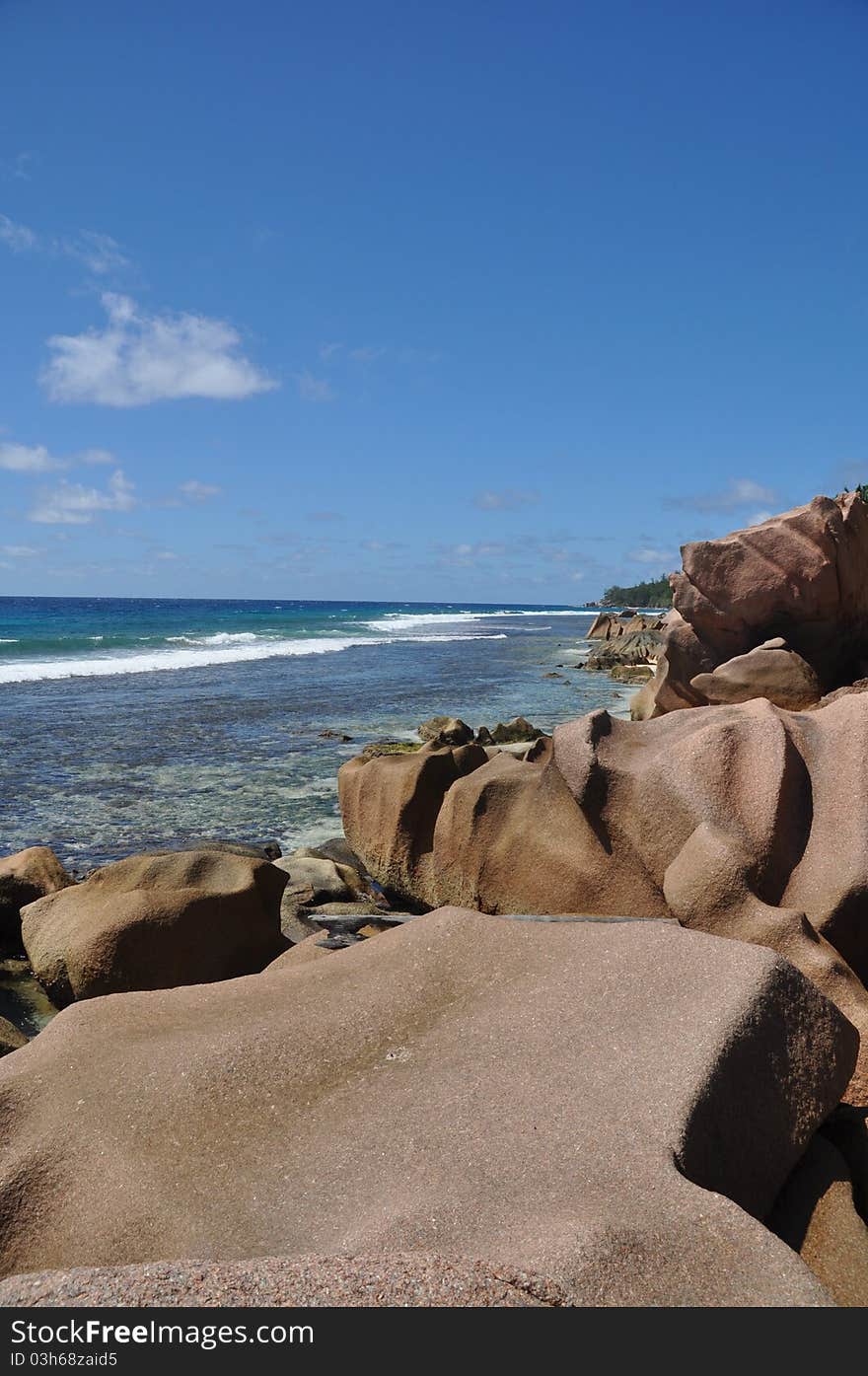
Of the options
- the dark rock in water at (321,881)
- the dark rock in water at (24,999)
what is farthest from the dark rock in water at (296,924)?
the dark rock in water at (24,999)

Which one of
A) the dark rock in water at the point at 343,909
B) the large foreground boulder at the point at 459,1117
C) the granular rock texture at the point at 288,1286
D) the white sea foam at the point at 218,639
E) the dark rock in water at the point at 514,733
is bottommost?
the dark rock in water at the point at 343,909

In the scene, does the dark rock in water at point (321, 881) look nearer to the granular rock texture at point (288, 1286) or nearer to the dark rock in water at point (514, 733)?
the granular rock texture at point (288, 1286)

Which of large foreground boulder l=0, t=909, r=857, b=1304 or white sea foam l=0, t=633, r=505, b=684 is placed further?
white sea foam l=0, t=633, r=505, b=684

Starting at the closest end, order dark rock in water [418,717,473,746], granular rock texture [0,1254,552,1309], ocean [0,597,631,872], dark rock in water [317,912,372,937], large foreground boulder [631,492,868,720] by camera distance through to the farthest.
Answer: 1. granular rock texture [0,1254,552,1309]
2. dark rock in water [317,912,372,937]
3. ocean [0,597,631,872]
4. large foreground boulder [631,492,868,720]
5. dark rock in water [418,717,473,746]

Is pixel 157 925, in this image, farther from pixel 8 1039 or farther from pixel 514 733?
pixel 514 733

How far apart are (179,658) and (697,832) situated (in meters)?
31.9

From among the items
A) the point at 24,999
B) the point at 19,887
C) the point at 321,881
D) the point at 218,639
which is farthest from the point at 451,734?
the point at 218,639

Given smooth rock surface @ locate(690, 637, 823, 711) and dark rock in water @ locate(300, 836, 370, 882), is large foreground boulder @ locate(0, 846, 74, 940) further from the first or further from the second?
smooth rock surface @ locate(690, 637, 823, 711)

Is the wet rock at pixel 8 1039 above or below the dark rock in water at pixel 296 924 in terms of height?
above

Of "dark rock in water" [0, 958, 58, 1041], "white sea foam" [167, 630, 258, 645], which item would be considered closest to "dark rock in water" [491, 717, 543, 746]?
"dark rock in water" [0, 958, 58, 1041]

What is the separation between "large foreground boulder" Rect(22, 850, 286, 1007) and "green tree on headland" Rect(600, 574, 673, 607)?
10074 centimetres

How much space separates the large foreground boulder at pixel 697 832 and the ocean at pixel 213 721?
13.3ft

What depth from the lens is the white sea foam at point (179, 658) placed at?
2820 cm

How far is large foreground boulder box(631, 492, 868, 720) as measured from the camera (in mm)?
11555
